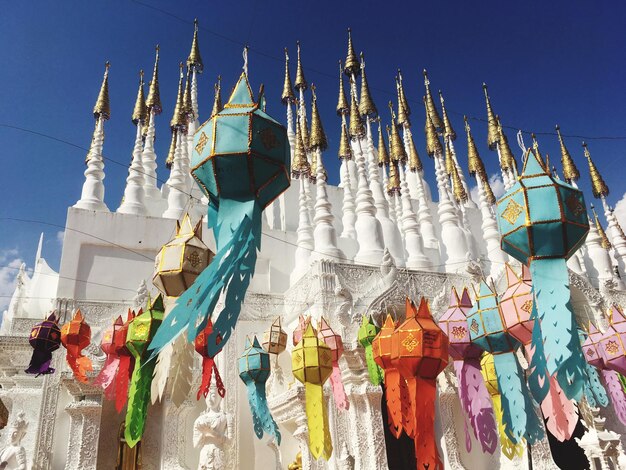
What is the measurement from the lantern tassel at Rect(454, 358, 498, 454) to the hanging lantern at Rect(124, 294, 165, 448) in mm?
4067

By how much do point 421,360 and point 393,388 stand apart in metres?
1.13

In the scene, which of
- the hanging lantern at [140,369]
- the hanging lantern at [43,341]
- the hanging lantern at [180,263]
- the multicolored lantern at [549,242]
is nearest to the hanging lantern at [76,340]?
the hanging lantern at [43,341]

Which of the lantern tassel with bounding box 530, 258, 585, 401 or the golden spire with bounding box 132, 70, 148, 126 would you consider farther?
the golden spire with bounding box 132, 70, 148, 126

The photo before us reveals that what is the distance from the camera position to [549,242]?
176 inches

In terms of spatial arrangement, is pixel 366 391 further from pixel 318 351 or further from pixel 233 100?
pixel 233 100

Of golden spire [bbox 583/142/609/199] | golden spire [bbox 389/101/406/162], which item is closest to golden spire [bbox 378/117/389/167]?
golden spire [bbox 389/101/406/162]

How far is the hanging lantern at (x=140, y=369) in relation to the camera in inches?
218

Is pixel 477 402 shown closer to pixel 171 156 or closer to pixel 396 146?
pixel 396 146

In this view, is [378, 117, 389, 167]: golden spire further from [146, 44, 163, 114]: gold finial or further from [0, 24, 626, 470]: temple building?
[146, 44, 163, 114]: gold finial

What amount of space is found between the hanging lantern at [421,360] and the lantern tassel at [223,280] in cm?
279

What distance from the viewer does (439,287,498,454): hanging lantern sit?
687 cm

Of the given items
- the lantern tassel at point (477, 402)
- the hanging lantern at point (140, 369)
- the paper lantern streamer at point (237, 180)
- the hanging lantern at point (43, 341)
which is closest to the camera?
the paper lantern streamer at point (237, 180)

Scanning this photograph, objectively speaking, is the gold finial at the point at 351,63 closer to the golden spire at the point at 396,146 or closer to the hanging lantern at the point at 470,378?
the golden spire at the point at 396,146

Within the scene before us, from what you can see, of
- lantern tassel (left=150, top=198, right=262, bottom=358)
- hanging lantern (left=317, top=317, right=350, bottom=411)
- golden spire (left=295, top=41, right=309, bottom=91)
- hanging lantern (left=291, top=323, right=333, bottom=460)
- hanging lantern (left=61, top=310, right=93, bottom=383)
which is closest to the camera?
lantern tassel (left=150, top=198, right=262, bottom=358)
